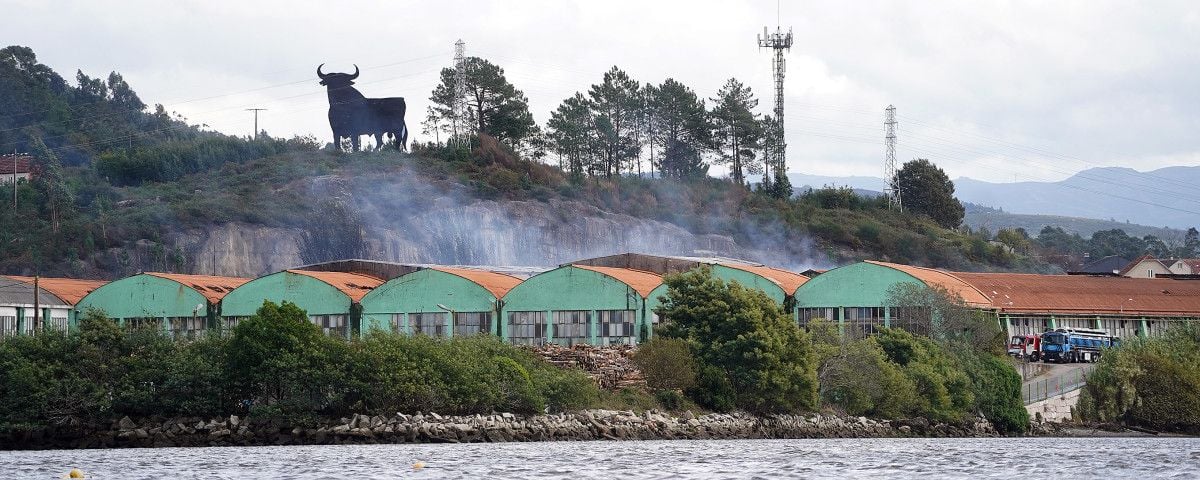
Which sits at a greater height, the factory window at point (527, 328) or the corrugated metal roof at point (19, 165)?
the corrugated metal roof at point (19, 165)

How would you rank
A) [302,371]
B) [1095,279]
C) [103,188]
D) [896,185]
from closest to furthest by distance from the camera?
1. [302,371]
2. [1095,279]
3. [103,188]
4. [896,185]

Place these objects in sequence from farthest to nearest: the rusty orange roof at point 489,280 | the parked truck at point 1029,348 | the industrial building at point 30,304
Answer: the parked truck at point 1029,348 < the rusty orange roof at point 489,280 < the industrial building at point 30,304

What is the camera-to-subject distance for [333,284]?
73625 millimetres

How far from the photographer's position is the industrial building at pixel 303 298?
72688 mm

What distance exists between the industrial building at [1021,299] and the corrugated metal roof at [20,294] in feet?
112

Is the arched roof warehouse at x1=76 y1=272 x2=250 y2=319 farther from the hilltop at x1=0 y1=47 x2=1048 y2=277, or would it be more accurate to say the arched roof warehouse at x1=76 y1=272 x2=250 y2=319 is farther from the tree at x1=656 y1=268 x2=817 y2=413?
the hilltop at x1=0 y1=47 x2=1048 y2=277

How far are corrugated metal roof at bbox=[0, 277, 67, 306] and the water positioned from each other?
2377 cm

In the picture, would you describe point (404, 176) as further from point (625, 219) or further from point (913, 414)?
point (913, 414)

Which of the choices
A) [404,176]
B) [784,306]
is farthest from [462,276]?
[404,176]

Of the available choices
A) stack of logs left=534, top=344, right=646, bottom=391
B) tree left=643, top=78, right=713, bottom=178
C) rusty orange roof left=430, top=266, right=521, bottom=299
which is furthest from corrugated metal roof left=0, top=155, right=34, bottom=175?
stack of logs left=534, top=344, right=646, bottom=391

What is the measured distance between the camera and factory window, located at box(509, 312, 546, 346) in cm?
7038

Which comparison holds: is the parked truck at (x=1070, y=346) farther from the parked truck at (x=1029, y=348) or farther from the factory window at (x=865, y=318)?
the factory window at (x=865, y=318)

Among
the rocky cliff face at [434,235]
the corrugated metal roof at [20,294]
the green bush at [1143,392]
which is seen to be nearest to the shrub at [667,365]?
the green bush at [1143,392]

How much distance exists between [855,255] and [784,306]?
183 feet
